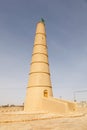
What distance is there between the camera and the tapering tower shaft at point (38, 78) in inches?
750

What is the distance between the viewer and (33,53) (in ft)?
70.2

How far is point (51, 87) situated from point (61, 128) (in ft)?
39.2

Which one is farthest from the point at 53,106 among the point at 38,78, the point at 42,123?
the point at 42,123

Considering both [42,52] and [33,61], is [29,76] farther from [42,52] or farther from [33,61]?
[42,52]

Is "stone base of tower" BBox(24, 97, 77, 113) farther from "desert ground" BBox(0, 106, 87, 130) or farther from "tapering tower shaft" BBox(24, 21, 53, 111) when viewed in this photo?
"desert ground" BBox(0, 106, 87, 130)

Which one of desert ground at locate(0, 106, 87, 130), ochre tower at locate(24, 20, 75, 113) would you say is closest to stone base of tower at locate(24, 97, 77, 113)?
ochre tower at locate(24, 20, 75, 113)

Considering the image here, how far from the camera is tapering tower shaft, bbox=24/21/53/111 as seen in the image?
19.1m

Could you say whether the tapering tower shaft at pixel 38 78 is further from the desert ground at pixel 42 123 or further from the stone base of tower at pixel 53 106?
the desert ground at pixel 42 123

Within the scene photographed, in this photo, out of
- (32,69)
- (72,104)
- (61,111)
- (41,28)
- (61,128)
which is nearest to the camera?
(61,128)

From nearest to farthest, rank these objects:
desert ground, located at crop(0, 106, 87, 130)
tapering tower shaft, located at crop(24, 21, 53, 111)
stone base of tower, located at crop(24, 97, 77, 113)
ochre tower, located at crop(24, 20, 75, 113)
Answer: desert ground, located at crop(0, 106, 87, 130)
stone base of tower, located at crop(24, 97, 77, 113)
ochre tower, located at crop(24, 20, 75, 113)
tapering tower shaft, located at crop(24, 21, 53, 111)

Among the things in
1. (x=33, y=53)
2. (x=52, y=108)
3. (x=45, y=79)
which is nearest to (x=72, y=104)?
(x=52, y=108)

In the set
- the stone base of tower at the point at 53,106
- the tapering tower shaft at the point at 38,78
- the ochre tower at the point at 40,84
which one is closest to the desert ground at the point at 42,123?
the stone base of tower at the point at 53,106

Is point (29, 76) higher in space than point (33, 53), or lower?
lower

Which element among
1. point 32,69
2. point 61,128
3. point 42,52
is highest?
point 42,52
